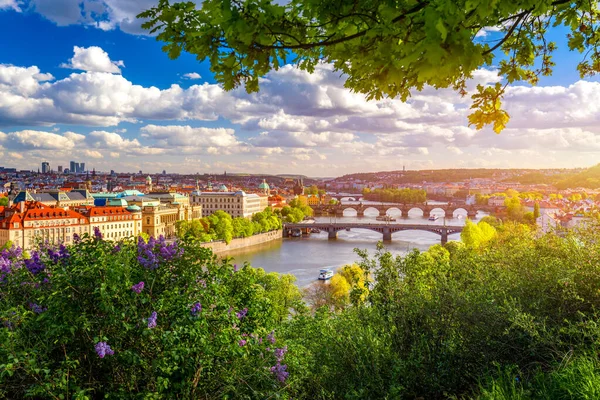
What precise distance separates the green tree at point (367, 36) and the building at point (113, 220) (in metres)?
29.9

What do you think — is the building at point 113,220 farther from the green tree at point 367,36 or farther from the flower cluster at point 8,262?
the green tree at point 367,36

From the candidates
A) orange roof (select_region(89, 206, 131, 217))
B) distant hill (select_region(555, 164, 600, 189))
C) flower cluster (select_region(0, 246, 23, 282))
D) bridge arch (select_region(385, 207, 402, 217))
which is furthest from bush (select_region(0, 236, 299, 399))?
bridge arch (select_region(385, 207, 402, 217))

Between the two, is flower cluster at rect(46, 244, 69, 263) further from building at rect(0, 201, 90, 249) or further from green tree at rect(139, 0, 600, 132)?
building at rect(0, 201, 90, 249)

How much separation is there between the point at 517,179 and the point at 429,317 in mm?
144792

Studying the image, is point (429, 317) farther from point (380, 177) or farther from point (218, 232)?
point (380, 177)

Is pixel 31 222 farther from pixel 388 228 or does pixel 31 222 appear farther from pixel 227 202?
pixel 227 202

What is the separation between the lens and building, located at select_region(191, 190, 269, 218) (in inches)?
2282

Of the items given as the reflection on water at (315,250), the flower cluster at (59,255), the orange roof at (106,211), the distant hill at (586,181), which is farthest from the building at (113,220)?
the distant hill at (586,181)

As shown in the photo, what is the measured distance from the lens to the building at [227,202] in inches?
2282

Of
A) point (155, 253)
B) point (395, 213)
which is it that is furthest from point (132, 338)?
point (395, 213)

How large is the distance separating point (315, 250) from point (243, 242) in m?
6.23

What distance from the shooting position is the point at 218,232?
36.9 meters

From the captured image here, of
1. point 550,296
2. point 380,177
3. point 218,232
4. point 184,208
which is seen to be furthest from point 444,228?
point 380,177

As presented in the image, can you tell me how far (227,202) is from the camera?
5838 cm
